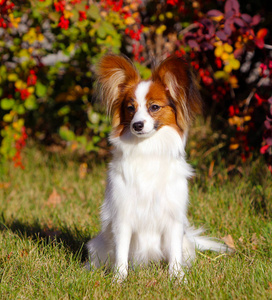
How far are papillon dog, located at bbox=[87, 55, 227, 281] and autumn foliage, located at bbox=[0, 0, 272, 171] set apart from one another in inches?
29.8

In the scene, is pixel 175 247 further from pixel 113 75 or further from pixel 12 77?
pixel 12 77

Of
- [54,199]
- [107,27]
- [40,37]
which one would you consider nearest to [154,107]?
[107,27]

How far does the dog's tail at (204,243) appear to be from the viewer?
361 centimetres

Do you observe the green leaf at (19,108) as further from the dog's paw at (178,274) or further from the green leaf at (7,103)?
the dog's paw at (178,274)

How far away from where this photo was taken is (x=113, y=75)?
327 cm

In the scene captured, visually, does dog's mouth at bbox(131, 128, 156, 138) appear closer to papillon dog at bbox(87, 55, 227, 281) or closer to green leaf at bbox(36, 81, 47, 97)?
papillon dog at bbox(87, 55, 227, 281)

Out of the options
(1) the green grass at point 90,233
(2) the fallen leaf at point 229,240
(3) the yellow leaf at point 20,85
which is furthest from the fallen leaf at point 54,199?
(2) the fallen leaf at point 229,240

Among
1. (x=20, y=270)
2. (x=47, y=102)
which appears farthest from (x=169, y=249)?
(x=47, y=102)

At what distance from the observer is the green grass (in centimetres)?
290

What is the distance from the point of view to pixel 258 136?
5395 mm

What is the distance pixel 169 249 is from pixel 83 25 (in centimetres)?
220

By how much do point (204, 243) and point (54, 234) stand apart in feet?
4.16

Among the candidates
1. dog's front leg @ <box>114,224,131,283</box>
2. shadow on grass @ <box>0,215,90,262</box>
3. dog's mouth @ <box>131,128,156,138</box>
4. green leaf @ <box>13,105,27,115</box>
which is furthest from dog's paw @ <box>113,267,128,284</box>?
green leaf @ <box>13,105,27,115</box>

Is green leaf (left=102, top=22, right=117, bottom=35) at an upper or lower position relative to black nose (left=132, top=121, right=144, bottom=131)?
upper
